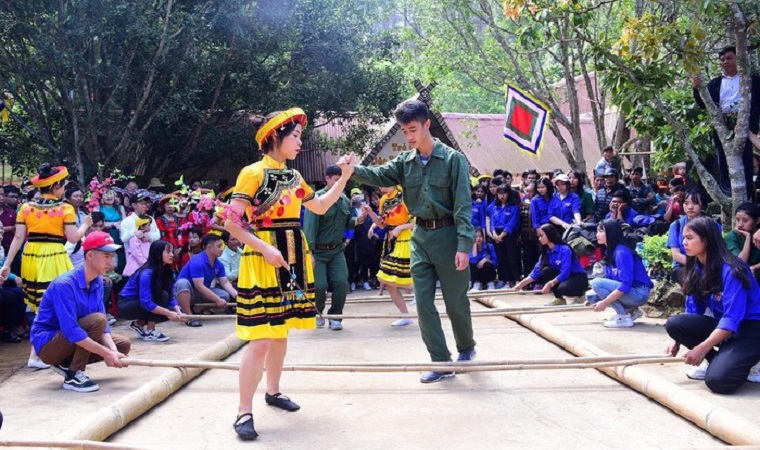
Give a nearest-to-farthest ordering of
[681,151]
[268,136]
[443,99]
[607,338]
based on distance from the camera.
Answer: [268,136], [607,338], [681,151], [443,99]

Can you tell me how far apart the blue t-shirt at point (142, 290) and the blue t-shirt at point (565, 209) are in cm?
579

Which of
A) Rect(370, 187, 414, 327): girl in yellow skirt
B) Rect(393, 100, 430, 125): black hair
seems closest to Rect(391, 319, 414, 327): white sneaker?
Rect(370, 187, 414, 327): girl in yellow skirt

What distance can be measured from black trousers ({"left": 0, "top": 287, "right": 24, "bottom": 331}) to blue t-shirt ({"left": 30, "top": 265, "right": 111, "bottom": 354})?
2502mm

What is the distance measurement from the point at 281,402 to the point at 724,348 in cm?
292

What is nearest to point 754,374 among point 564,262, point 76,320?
point 564,262

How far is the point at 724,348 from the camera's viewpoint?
16.9 feet

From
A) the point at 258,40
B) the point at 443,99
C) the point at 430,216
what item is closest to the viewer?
the point at 430,216

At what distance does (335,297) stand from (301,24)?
8678mm

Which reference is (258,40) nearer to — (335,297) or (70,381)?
(335,297)

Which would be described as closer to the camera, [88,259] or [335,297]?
[88,259]

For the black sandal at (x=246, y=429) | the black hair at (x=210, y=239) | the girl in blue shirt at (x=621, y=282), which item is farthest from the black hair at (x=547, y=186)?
the black sandal at (x=246, y=429)

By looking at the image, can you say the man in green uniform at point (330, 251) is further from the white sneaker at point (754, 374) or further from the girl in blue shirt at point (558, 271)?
the white sneaker at point (754, 374)

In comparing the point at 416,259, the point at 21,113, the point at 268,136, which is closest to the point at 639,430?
the point at 416,259

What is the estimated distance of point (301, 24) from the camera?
1562cm
